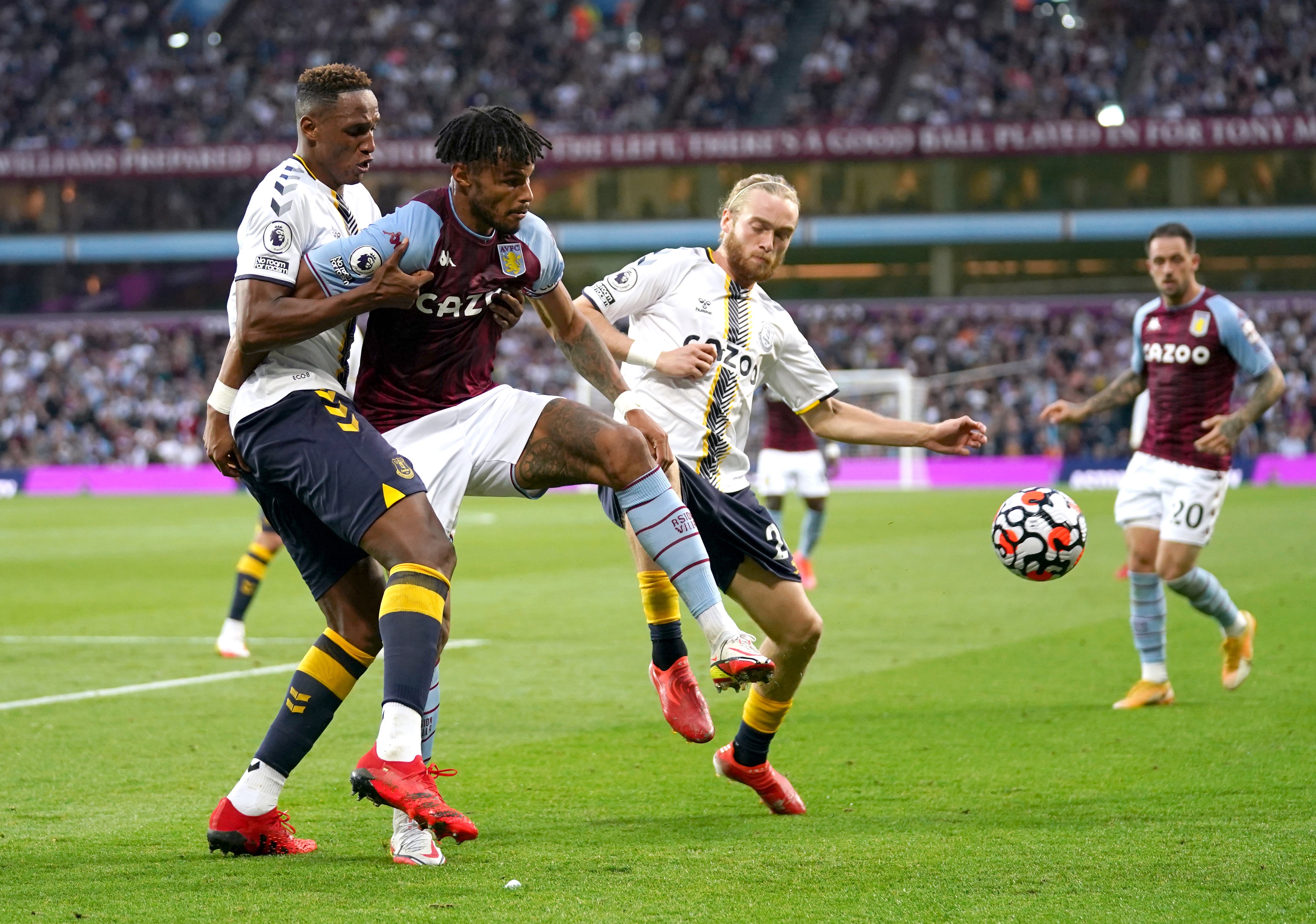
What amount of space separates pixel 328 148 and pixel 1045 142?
3444 cm

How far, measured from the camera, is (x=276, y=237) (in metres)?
4.43

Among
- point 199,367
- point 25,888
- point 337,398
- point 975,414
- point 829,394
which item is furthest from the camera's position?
point 199,367

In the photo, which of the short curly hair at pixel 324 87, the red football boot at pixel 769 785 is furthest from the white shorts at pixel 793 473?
the short curly hair at pixel 324 87

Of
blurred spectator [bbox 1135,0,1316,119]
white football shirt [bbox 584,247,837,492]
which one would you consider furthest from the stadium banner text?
white football shirt [bbox 584,247,837,492]

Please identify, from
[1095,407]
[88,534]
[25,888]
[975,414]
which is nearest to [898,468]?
[975,414]

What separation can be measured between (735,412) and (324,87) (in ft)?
6.26

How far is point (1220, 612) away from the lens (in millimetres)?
7910

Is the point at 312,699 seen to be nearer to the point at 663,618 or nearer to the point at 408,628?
the point at 408,628

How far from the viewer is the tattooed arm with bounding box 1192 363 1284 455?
7.58 meters

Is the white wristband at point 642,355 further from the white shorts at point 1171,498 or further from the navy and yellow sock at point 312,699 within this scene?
the white shorts at point 1171,498

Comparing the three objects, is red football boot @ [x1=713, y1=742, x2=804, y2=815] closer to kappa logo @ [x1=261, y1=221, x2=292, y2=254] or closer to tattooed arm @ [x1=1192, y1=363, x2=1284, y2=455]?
kappa logo @ [x1=261, y1=221, x2=292, y2=254]

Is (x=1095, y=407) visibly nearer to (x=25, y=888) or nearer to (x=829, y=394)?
(x=829, y=394)

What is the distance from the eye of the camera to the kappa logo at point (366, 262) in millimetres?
4352

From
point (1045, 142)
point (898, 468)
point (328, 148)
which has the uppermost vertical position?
point (1045, 142)
